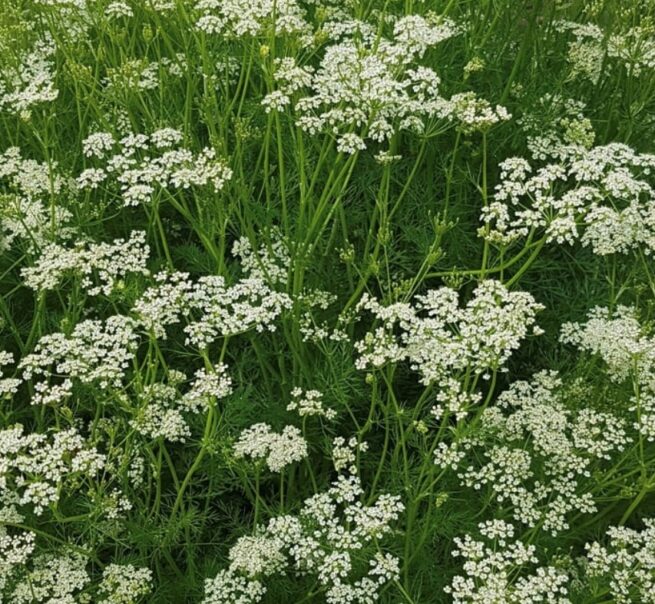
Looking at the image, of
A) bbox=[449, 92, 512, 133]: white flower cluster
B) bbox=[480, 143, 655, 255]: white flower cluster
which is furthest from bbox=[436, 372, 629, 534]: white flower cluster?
bbox=[449, 92, 512, 133]: white flower cluster

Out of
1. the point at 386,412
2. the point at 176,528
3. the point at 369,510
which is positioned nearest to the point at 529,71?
the point at 386,412

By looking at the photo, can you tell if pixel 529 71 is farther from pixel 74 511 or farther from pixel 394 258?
pixel 74 511

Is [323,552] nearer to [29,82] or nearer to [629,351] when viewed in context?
[629,351]

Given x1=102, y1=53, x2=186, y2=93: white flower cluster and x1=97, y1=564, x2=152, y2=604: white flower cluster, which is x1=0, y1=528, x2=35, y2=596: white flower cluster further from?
x1=102, y1=53, x2=186, y2=93: white flower cluster

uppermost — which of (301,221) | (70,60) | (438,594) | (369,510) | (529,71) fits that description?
(70,60)

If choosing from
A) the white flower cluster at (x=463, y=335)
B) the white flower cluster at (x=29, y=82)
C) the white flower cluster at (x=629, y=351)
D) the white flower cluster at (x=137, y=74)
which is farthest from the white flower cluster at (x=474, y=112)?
the white flower cluster at (x=29, y=82)

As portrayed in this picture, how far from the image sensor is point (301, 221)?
4484 millimetres

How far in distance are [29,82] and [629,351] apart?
4.36 metres

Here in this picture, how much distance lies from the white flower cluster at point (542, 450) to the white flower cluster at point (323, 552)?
51 cm

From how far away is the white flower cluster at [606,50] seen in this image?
5.23 m

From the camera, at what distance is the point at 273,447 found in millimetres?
3998

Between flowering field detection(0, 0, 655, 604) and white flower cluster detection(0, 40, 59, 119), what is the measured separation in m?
0.04

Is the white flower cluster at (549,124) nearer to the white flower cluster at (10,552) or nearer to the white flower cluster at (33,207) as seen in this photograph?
the white flower cluster at (33,207)

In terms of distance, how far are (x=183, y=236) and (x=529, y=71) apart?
3034mm
